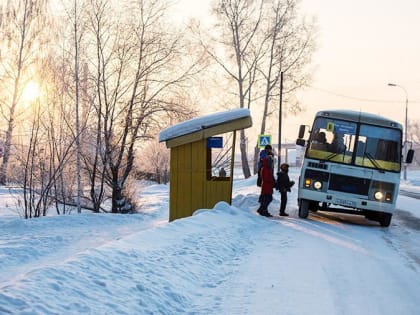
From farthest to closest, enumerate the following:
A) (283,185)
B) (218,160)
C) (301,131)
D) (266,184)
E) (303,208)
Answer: (218,160) → (283,185) → (266,184) → (303,208) → (301,131)

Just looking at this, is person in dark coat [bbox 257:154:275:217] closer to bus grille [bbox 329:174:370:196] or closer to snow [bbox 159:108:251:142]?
snow [bbox 159:108:251:142]

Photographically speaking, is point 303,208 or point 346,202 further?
point 303,208

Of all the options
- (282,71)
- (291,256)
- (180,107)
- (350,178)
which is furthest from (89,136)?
(282,71)

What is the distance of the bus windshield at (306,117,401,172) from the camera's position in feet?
44.0

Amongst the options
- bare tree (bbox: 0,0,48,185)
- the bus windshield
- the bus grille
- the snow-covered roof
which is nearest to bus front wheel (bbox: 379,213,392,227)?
the bus grille

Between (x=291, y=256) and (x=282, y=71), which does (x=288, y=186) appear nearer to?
(x=291, y=256)

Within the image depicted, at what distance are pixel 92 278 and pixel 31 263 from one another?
4369 mm

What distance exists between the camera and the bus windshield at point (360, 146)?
13.4m

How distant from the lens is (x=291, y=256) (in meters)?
8.45

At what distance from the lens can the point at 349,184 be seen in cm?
1338

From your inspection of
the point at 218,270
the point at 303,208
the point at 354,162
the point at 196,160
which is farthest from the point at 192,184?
the point at 218,270

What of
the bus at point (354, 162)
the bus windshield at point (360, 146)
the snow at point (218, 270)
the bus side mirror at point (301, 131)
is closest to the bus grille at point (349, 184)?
the bus at point (354, 162)

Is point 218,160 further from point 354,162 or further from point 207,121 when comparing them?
point 354,162

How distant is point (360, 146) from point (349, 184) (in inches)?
39.4
